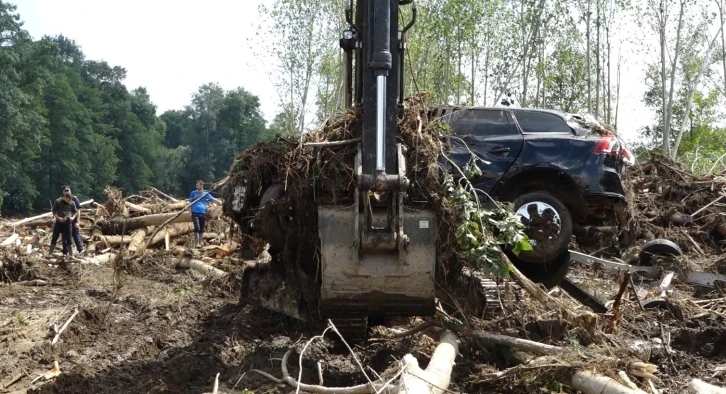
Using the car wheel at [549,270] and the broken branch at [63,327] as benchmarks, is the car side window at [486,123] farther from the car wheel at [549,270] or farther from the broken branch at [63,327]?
the broken branch at [63,327]

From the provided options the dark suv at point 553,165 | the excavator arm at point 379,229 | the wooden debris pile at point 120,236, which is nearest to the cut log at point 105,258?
the wooden debris pile at point 120,236

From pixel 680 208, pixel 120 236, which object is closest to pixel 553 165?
pixel 680 208

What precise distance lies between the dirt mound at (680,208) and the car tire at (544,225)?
19.5ft

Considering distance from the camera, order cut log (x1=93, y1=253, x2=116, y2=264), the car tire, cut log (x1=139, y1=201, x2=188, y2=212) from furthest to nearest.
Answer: cut log (x1=139, y1=201, x2=188, y2=212) → cut log (x1=93, y1=253, x2=116, y2=264) → the car tire

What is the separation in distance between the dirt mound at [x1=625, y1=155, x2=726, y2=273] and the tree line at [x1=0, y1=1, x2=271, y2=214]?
66.8 feet

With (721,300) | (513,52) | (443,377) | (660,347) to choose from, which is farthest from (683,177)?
(513,52)

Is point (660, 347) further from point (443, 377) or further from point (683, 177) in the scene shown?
point (683, 177)

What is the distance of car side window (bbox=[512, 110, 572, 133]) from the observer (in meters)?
9.33

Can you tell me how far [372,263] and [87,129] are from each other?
5443cm

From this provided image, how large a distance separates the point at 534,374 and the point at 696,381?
1.10m

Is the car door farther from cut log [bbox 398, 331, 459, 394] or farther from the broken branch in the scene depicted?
the broken branch

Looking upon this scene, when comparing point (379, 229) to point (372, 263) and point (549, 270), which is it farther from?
point (549, 270)

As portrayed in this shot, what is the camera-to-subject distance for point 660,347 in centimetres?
749

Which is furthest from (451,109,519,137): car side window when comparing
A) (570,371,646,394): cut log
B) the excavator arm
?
(570,371,646,394): cut log
